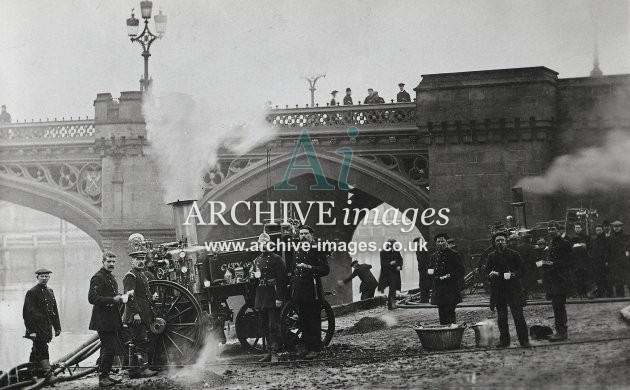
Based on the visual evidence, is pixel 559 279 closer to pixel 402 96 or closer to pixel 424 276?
pixel 424 276

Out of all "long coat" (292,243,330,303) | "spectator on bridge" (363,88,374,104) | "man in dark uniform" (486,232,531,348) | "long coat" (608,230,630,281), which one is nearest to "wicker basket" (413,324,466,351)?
Answer: "man in dark uniform" (486,232,531,348)

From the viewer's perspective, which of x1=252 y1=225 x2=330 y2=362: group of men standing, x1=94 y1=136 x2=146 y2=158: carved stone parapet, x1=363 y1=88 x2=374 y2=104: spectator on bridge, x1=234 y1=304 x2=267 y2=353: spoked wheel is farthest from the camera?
x1=94 y1=136 x2=146 y2=158: carved stone parapet

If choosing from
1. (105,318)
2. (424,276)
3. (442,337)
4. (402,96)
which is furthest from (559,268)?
(402,96)

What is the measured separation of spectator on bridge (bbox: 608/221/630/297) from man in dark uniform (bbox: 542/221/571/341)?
423cm

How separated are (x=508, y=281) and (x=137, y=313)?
4722 millimetres

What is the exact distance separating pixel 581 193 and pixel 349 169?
633cm

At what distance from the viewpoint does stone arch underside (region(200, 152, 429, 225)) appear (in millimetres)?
24391

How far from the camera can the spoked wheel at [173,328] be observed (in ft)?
40.1

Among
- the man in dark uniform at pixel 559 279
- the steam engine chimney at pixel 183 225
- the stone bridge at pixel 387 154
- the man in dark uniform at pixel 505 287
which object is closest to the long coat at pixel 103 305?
the steam engine chimney at pixel 183 225

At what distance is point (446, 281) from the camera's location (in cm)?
1330

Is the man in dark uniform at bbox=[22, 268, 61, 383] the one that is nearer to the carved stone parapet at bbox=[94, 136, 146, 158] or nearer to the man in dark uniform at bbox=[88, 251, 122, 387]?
the man in dark uniform at bbox=[88, 251, 122, 387]

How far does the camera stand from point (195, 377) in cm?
1145

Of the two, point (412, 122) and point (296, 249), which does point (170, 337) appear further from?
point (412, 122)

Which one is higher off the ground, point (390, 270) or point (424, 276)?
point (390, 270)
